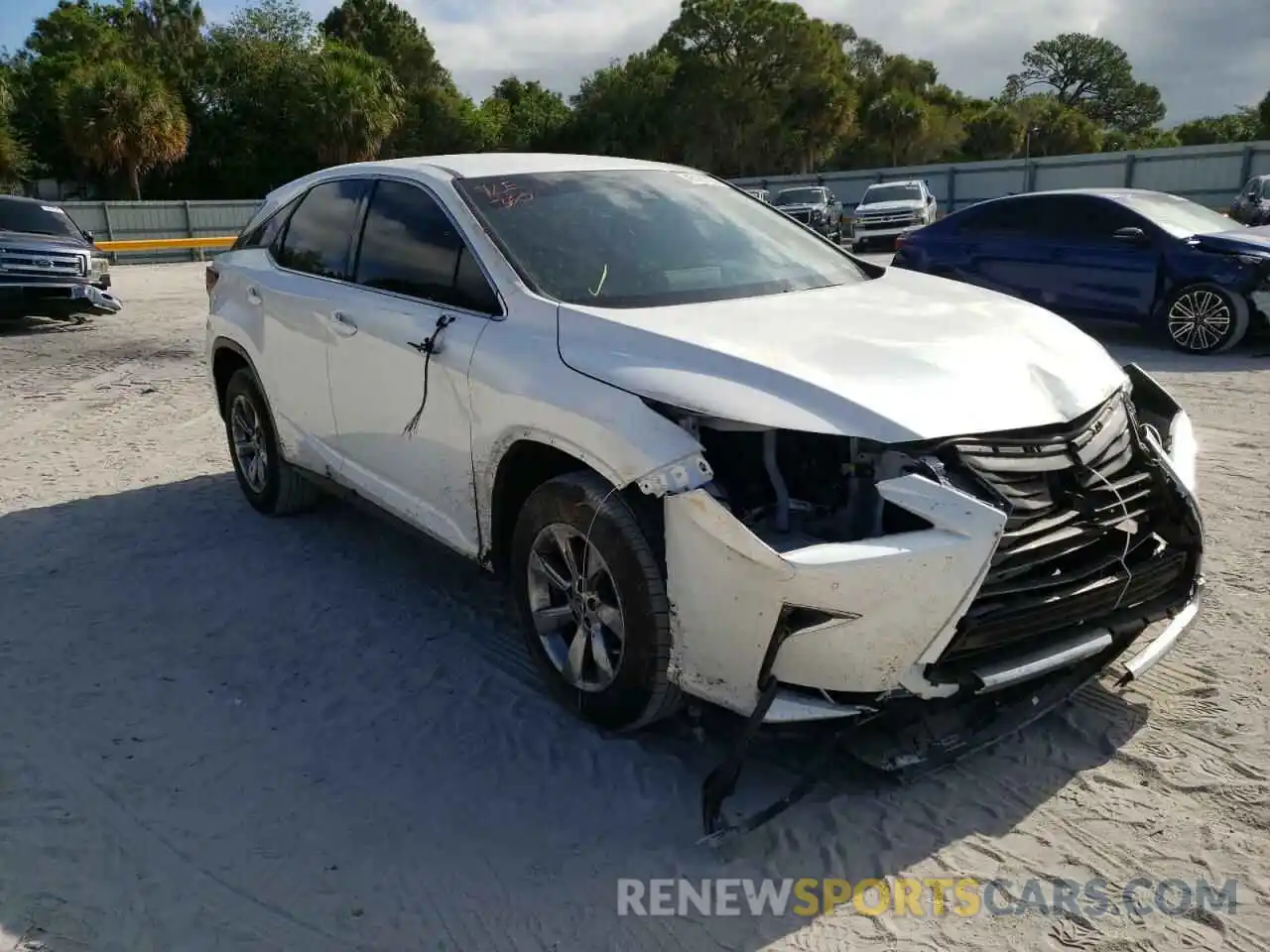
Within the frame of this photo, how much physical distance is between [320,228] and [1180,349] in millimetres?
8303

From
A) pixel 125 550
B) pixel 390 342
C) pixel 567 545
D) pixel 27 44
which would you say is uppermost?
pixel 27 44

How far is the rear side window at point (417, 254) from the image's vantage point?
397 cm

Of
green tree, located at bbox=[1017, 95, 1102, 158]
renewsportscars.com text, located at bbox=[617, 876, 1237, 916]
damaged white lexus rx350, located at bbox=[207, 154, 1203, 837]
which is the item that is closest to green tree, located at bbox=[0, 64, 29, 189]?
damaged white lexus rx350, located at bbox=[207, 154, 1203, 837]

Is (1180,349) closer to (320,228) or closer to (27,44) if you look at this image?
(320,228)

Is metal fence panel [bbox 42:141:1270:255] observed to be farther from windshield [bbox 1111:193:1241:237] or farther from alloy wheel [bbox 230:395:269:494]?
Answer: alloy wheel [bbox 230:395:269:494]

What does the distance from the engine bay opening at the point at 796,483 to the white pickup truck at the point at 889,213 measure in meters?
22.9

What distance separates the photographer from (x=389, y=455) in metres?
4.34

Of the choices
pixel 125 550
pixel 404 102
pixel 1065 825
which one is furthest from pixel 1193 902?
pixel 404 102

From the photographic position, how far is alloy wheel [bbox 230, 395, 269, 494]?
18.9 ft

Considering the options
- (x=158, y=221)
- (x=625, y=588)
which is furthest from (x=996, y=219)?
(x=158, y=221)

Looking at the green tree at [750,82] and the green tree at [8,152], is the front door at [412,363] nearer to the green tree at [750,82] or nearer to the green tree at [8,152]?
the green tree at [8,152]

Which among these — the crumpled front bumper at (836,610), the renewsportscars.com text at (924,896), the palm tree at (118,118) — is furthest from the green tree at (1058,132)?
the renewsportscars.com text at (924,896)

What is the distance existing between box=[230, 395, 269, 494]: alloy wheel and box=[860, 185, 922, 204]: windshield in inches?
884

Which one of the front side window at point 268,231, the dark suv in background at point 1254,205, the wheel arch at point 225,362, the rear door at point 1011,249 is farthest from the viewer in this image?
the dark suv in background at point 1254,205
